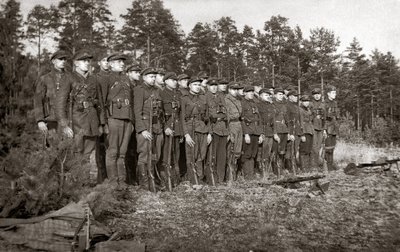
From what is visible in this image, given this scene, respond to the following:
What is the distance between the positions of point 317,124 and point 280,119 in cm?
142

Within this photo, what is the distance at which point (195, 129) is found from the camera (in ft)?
30.6

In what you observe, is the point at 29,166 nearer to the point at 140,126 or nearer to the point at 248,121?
the point at 140,126

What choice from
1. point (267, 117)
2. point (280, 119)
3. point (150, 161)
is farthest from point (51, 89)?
point (280, 119)

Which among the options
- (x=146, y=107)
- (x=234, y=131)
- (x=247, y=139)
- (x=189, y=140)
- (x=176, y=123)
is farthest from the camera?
(x=247, y=139)

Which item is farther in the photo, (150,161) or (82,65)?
(150,161)

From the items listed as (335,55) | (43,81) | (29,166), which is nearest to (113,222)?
(29,166)

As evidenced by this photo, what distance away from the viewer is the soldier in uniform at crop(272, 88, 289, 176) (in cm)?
1140

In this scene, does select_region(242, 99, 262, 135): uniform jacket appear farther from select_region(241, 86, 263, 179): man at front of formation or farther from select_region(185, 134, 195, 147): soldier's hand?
select_region(185, 134, 195, 147): soldier's hand

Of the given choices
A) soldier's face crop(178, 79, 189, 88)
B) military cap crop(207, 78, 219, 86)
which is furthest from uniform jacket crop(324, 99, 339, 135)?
soldier's face crop(178, 79, 189, 88)

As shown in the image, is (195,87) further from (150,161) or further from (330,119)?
(330,119)

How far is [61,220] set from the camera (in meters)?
4.45

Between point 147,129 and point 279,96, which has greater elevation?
point 279,96

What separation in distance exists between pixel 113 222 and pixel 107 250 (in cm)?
124

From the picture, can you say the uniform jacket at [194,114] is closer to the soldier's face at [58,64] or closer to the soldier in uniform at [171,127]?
the soldier in uniform at [171,127]
